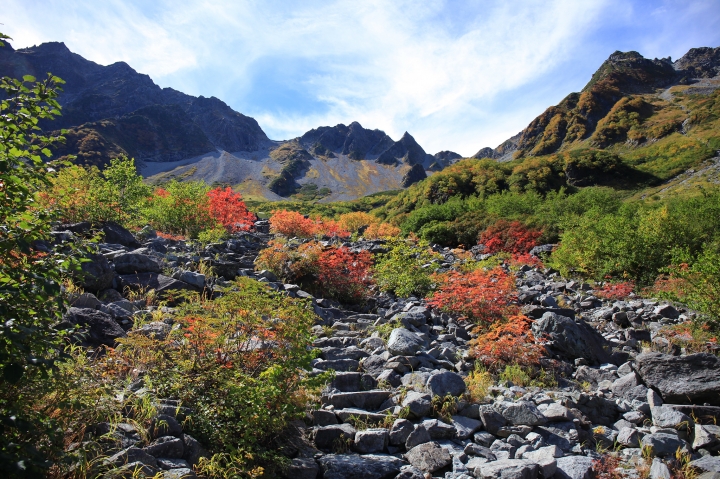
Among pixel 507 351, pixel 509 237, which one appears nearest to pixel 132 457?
pixel 507 351

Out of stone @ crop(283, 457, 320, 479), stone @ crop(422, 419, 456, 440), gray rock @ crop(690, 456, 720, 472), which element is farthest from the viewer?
stone @ crop(422, 419, 456, 440)

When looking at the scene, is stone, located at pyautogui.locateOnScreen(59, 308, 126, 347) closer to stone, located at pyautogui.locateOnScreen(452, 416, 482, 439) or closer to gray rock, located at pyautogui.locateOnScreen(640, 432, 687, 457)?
stone, located at pyautogui.locateOnScreen(452, 416, 482, 439)

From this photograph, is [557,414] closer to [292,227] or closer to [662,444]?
[662,444]

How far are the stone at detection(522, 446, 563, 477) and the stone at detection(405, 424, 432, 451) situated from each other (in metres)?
0.99

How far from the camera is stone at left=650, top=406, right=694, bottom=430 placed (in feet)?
15.5

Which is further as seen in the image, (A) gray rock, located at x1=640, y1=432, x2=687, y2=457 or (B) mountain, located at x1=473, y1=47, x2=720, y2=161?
(B) mountain, located at x1=473, y1=47, x2=720, y2=161

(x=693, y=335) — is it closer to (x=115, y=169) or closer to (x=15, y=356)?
(x=15, y=356)

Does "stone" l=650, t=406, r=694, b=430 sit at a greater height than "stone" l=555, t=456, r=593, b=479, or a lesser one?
lesser

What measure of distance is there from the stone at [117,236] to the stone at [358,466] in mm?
8689

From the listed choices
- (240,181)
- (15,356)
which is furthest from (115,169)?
(240,181)

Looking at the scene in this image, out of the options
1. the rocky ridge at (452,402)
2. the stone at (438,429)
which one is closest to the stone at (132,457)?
the rocky ridge at (452,402)

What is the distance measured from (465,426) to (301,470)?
1987mm

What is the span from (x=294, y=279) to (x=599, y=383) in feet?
23.4

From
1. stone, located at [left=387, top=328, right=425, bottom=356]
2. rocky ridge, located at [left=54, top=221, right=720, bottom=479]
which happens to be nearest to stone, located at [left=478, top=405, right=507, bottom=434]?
rocky ridge, located at [left=54, top=221, right=720, bottom=479]
